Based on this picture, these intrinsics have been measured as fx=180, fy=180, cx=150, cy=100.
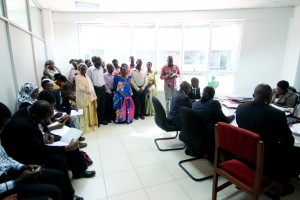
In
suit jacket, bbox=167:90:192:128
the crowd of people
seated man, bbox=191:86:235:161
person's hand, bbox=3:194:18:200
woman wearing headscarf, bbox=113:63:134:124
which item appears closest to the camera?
person's hand, bbox=3:194:18:200

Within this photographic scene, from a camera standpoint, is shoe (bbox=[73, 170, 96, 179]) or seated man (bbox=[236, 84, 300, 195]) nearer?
seated man (bbox=[236, 84, 300, 195])

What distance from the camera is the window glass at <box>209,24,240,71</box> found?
17.1 feet

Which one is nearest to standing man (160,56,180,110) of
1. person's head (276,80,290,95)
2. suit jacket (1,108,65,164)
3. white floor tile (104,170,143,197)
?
person's head (276,80,290,95)

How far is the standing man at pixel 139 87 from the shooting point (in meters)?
4.39

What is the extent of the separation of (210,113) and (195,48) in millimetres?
3689

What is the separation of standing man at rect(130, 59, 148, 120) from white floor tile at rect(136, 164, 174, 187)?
2178 mm

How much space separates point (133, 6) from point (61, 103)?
3.14 meters

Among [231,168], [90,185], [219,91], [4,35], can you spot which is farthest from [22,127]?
[219,91]

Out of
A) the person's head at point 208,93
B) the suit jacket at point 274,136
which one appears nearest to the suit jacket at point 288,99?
the person's head at point 208,93

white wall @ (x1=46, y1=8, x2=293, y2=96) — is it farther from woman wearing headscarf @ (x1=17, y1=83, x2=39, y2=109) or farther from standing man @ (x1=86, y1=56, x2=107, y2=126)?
woman wearing headscarf @ (x1=17, y1=83, x2=39, y2=109)

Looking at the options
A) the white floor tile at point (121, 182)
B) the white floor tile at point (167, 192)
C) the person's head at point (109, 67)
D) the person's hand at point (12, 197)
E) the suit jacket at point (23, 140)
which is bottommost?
the white floor tile at point (121, 182)

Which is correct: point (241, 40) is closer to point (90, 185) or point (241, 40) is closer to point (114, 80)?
point (114, 80)

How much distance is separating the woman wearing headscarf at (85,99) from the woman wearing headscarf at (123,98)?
0.56 meters

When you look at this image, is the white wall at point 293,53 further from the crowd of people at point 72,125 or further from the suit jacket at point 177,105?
the suit jacket at point 177,105
